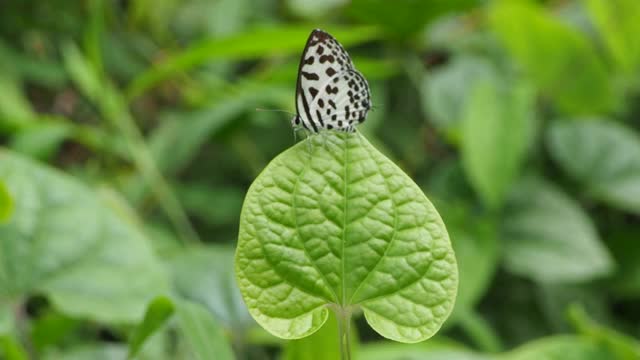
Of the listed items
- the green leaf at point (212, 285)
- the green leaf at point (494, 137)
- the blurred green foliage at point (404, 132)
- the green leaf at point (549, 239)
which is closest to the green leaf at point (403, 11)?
the blurred green foliage at point (404, 132)

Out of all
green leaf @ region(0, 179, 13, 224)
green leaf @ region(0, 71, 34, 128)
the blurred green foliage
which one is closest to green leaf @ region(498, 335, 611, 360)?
the blurred green foliage

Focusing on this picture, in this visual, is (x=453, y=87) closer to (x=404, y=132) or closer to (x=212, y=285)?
(x=404, y=132)

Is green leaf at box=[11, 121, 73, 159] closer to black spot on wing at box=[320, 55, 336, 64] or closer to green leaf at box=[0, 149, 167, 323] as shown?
green leaf at box=[0, 149, 167, 323]

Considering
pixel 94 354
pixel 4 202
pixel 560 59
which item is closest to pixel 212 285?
pixel 94 354

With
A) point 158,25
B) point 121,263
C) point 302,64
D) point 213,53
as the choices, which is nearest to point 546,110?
point 213,53

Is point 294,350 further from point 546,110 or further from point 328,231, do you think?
point 546,110


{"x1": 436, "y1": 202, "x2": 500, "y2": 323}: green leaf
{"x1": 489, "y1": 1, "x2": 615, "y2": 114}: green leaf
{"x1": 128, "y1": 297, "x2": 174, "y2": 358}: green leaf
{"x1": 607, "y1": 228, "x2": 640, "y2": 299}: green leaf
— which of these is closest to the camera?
{"x1": 128, "y1": 297, "x2": 174, "y2": 358}: green leaf
